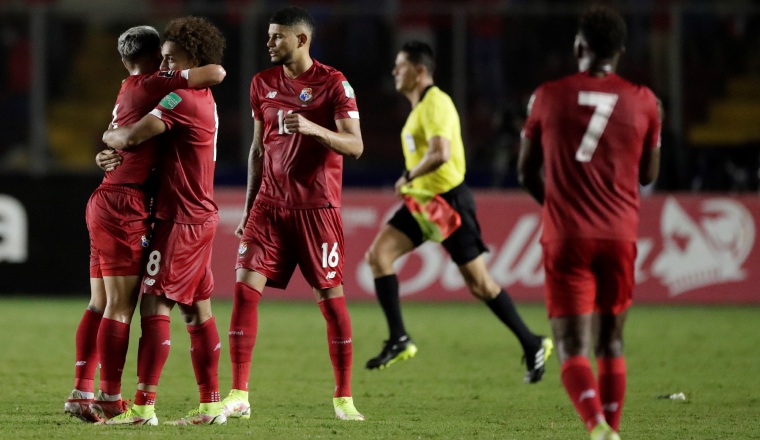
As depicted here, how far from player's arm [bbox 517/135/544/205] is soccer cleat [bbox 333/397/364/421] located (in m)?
1.82

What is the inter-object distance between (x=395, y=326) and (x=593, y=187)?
150 inches

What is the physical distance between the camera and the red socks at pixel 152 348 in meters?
6.37

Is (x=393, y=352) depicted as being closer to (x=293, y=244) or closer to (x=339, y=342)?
(x=339, y=342)

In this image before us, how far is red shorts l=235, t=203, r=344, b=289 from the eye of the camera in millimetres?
6781

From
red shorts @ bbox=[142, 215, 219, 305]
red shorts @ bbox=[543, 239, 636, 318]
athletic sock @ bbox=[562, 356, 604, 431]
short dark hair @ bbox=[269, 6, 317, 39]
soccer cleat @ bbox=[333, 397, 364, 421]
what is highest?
short dark hair @ bbox=[269, 6, 317, 39]

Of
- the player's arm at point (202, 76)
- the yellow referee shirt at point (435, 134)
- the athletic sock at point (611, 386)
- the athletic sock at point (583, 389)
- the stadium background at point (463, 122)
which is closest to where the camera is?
the athletic sock at point (583, 389)

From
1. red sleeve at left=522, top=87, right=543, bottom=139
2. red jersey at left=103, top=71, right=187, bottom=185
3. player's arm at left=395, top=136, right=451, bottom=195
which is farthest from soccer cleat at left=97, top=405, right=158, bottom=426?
player's arm at left=395, top=136, right=451, bottom=195

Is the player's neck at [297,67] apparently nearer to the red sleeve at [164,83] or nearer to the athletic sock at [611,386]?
the red sleeve at [164,83]

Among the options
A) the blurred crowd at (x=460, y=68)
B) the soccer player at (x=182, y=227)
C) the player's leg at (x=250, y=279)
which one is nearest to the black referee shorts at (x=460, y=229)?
the player's leg at (x=250, y=279)

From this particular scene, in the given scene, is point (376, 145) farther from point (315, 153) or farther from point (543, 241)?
point (543, 241)

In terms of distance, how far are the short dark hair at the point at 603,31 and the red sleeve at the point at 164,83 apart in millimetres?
2108

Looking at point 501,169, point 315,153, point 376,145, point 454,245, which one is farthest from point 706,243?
point 315,153

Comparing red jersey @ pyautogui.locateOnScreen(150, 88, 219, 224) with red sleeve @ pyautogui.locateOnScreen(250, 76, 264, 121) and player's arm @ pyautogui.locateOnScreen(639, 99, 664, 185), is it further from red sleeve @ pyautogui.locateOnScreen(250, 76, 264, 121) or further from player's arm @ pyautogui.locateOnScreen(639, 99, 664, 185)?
player's arm @ pyautogui.locateOnScreen(639, 99, 664, 185)

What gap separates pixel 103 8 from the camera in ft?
66.3
